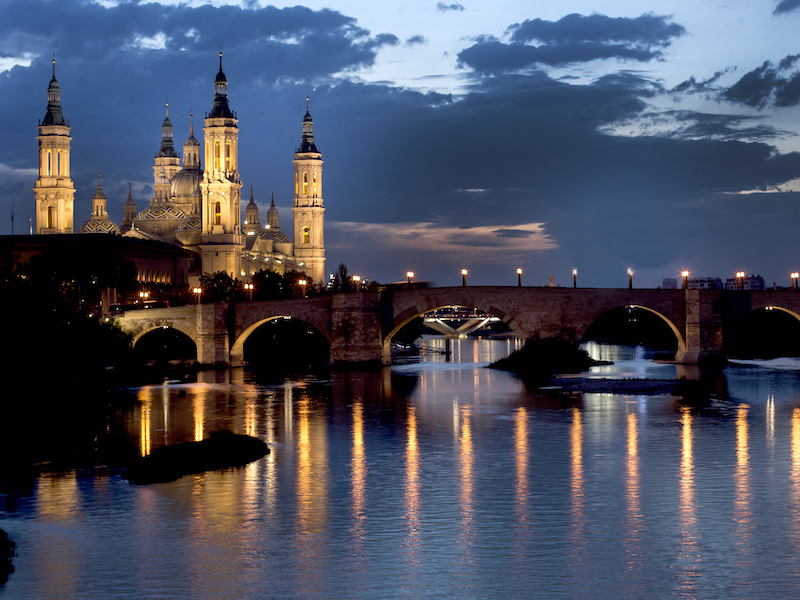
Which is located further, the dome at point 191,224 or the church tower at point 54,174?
the dome at point 191,224

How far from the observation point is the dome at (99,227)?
135375 mm

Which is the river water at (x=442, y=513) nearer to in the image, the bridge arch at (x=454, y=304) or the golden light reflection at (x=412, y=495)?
the golden light reflection at (x=412, y=495)

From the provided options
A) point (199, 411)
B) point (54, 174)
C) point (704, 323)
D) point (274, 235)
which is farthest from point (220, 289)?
point (274, 235)

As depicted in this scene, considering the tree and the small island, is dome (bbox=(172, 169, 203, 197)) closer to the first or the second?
the tree

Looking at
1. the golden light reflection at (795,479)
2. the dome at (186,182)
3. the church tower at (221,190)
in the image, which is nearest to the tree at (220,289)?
the church tower at (221,190)

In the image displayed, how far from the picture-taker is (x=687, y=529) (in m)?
23.5

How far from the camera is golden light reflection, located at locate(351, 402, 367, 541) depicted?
Result: 80.5 feet

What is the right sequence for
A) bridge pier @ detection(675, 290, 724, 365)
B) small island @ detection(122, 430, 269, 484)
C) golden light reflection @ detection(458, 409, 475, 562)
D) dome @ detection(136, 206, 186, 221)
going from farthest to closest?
dome @ detection(136, 206, 186, 221)
bridge pier @ detection(675, 290, 724, 365)
small island @ detection(122, 430, 269, 484)
golden light reflection @ detection(458, 409, 475, 562)

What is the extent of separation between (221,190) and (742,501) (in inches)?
3999

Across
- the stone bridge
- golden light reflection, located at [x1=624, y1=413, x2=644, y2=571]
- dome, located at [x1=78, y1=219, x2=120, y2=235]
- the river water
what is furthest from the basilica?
golden light reflection, located at [x1=624, y1=413, x2=644, y2=571]

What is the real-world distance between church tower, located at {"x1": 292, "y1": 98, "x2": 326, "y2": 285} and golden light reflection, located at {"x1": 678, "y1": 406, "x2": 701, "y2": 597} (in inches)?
4731

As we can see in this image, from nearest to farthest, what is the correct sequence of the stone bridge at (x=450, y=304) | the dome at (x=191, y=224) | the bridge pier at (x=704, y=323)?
the bridge pier at (x=704, y=323), the stone bridge at (x=450, y=304), the dome at (x=191, y=224)

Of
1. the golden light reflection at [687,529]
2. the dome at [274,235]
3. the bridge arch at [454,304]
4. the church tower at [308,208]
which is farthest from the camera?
the dome at [274,235]

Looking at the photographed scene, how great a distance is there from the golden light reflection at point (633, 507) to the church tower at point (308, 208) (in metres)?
117
